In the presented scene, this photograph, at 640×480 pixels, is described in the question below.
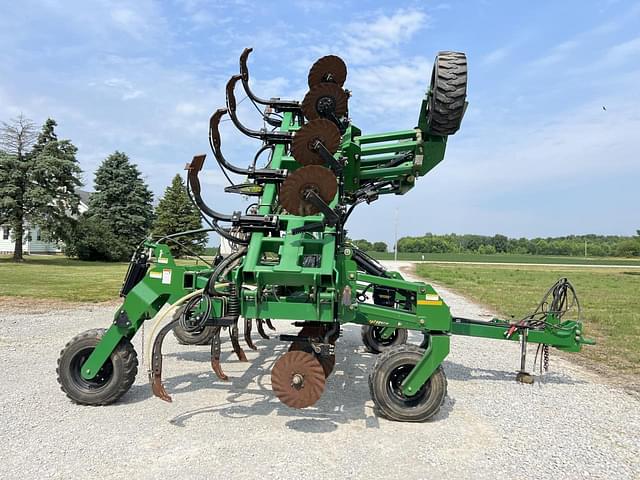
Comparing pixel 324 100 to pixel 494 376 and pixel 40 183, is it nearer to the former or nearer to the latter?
pixel 494 376

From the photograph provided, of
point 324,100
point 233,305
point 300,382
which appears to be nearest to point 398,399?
point 300,382

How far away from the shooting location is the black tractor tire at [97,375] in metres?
5.70

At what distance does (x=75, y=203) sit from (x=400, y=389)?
129 ft

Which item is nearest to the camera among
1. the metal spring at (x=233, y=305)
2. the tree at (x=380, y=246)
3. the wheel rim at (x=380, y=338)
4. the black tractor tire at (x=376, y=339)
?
the metal spring at (x=233, y=305)

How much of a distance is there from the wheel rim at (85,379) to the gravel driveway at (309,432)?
0.26 m

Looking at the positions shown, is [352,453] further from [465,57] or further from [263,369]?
[465,57]

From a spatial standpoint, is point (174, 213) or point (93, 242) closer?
point (93, 242)

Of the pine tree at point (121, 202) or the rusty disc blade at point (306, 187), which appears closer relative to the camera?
the rusty disc blade at point (306, 187)

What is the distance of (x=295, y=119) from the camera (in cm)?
775

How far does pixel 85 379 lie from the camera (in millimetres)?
5770

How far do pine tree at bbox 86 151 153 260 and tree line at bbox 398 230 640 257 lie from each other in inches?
3167

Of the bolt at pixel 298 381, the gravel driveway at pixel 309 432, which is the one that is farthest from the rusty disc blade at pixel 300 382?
the gravel driveway at pixel 309 432

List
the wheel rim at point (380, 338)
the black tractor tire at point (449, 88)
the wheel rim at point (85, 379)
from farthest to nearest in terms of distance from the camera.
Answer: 1. the wheel rim at point (380, 338)
2. the wheel rim at point (85, 379)
3. the black tractor tire at point (449, 88)

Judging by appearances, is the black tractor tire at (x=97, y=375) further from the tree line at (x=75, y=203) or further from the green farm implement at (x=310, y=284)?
the tree line at (x=75, y=203)
